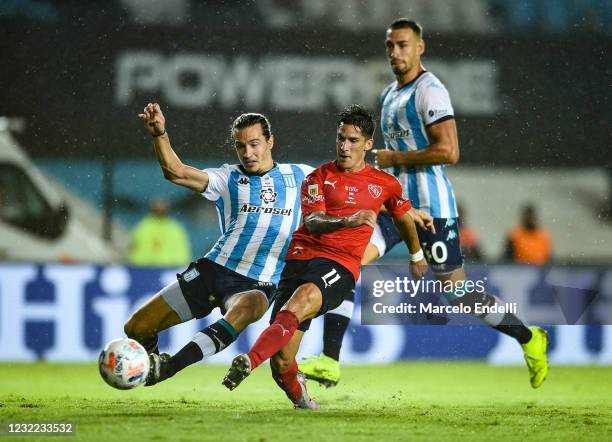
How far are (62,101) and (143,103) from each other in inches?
35.9

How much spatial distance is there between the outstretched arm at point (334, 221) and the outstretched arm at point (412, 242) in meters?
0.45

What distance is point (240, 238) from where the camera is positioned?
20.0 ft

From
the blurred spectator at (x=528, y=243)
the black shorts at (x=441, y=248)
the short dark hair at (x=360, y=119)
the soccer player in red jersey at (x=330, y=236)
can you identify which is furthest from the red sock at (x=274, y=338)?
the blurred spectator at (x=528, y=243)

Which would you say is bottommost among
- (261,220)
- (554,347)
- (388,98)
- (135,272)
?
(554,347)

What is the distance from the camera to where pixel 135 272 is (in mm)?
9195

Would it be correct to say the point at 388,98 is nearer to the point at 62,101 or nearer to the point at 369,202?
the point at 369,202

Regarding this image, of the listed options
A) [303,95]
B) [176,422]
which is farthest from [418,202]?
[303,95]

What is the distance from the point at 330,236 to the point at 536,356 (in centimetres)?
177

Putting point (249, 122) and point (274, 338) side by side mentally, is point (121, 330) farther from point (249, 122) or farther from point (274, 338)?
point (274, 338)

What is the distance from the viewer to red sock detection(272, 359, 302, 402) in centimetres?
571

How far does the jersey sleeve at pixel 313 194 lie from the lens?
19.0ft

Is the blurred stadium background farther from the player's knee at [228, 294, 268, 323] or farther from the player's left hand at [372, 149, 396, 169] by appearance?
the player's knee at [228, 294, 268, 323]

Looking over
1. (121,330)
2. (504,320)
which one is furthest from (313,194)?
(121,330)

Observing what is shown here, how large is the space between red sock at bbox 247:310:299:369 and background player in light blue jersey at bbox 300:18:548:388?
91cm
